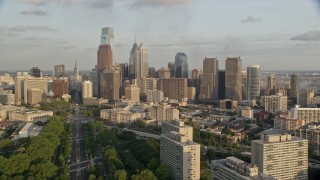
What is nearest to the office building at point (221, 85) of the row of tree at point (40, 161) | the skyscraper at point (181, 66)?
the skyscraper at point (181, 66)

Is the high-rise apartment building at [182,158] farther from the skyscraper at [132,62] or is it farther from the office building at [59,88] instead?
the skyscraper at [132,62]

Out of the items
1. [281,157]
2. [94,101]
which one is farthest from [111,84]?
[281,157]

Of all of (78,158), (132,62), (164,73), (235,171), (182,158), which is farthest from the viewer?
(132,62)

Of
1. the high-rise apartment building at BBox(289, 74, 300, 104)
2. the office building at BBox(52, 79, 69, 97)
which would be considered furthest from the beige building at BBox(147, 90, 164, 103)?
the high-rise apartment building at BBox(289, 74, 300, 104)

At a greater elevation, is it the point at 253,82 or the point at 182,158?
the point at 253,82

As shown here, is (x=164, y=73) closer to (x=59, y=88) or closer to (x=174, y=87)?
(x=174, y=87)

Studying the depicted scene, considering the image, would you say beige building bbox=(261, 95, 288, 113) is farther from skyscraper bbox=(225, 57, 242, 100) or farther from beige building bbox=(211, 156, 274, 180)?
beige building bbox=(211, 156, 274, 180)
